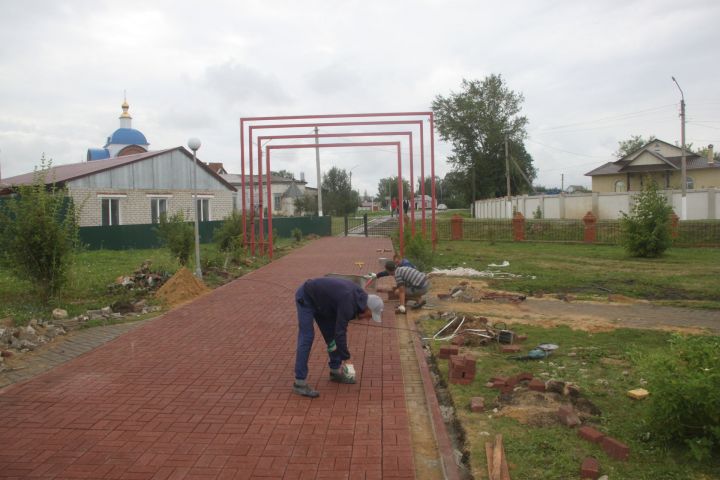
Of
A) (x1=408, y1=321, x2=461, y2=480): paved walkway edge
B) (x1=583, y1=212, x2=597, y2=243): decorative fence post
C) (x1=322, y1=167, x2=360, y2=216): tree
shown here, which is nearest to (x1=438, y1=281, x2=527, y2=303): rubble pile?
(x1=408, y1=321, x2=461, y2=480): paved walkway edge

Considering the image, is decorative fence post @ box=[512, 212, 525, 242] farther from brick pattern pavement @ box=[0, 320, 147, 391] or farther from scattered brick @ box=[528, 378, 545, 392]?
scattered brick @ box=[528, 378, 545, 392]

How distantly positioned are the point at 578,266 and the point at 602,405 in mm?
12915

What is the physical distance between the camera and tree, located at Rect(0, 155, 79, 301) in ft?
32.9

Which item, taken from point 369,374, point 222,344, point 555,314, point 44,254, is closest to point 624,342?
point 555,314

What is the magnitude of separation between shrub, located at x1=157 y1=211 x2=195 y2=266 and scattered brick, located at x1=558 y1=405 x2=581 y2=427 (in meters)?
11.9

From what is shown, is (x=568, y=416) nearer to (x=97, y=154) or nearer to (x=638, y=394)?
(x=638, y=394)

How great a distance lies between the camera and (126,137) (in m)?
49.2

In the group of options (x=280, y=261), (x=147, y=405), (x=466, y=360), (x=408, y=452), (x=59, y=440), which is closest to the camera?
(x=408, y=452)

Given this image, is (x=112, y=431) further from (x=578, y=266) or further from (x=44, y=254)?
(x=578, y=266)

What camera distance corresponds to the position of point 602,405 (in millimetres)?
5152

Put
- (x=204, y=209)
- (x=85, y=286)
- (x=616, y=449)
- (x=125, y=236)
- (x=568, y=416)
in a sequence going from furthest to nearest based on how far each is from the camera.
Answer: (x=204, y=209)
(x=125, y=236)
(x=85, y=286)
(x=568, y=416)
(x=616, y=449)

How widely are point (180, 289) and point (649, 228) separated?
619 inches

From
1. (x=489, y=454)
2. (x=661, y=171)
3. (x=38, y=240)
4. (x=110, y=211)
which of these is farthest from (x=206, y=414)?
(x=661, y=171)

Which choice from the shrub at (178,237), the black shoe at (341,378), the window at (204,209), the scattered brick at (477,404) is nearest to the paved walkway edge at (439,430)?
the scattered brick at (477,404)
